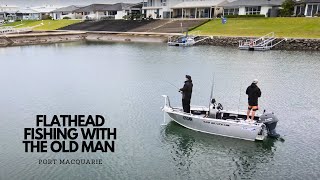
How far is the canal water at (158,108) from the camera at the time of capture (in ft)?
42.9

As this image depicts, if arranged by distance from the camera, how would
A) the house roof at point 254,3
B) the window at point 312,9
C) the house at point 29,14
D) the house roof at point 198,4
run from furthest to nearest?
the house at point 29,14, the house roof at point 198,4, the house roof at point 254,3, the window at point 312,9

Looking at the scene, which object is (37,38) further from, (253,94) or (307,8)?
(253,94)

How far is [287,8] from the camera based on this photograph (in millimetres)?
66312

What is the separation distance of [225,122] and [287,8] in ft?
193

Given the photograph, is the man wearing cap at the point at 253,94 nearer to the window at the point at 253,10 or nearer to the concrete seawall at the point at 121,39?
the concrete seawall at the point at 121,39

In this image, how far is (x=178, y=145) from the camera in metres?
15.4

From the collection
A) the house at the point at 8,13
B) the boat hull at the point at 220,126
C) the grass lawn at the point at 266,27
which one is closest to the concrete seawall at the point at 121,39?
the grass lawn at the point at 266,27

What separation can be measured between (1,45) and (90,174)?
53440 millimetres

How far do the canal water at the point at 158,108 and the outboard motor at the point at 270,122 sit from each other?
0.41 meters

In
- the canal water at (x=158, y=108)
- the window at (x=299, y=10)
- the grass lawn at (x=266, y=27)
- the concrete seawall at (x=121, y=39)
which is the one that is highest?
the window at (x=299, y=10)

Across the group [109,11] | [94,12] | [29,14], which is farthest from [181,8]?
[29,14]

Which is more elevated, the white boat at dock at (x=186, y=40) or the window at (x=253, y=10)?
the window at (x=253, y=10)

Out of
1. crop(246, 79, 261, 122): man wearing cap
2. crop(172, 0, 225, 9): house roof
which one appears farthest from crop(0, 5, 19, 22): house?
crop(246, 79, 261, 122): man wearing cap

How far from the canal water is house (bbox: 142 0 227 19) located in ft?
127
